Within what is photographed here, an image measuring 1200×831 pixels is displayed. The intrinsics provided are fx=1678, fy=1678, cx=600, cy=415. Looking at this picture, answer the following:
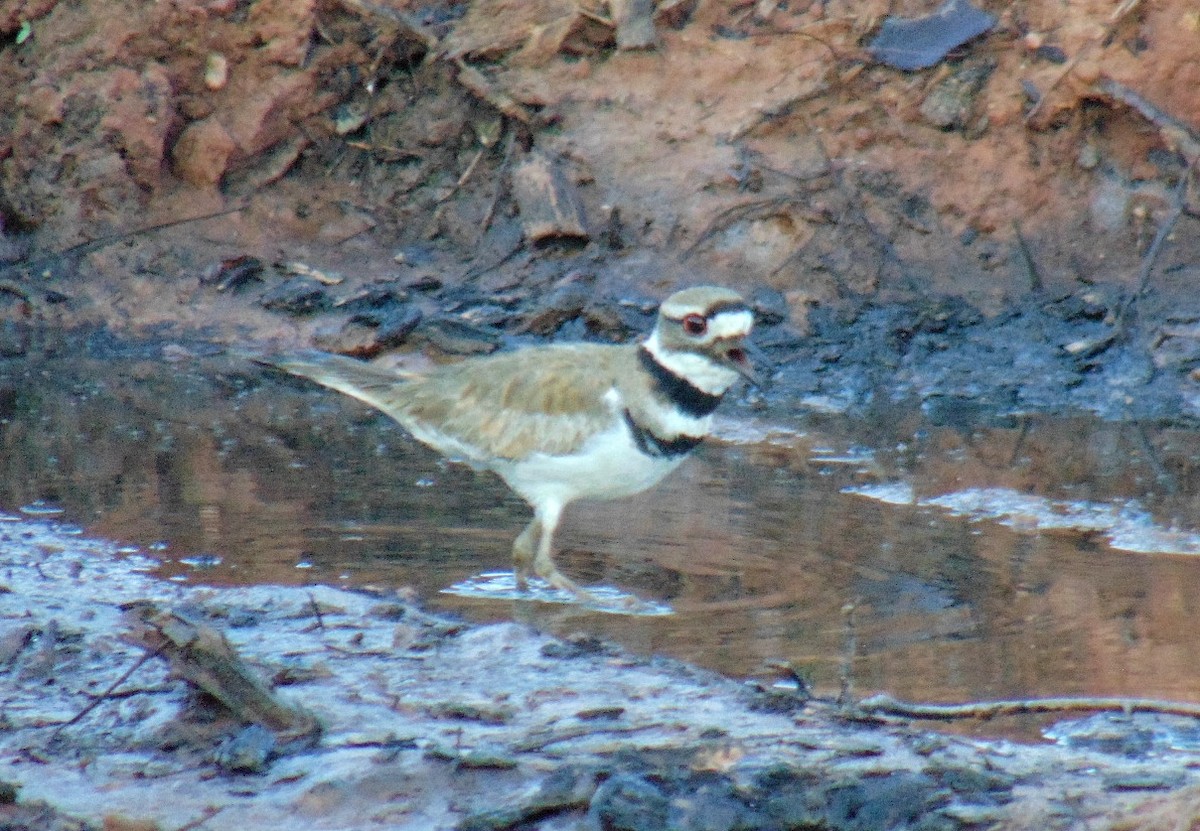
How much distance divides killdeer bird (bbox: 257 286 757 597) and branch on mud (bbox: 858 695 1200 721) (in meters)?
1.78

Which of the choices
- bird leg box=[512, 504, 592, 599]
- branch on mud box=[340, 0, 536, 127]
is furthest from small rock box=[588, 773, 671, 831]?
branch on mud box=[340, 0, 536, 127]

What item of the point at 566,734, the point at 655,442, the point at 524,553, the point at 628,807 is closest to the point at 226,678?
the point at 566,734

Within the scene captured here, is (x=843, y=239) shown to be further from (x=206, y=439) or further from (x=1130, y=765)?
(x=1130, y=765)

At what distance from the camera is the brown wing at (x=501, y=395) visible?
641cm

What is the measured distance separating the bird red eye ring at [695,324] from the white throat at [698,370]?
8cm

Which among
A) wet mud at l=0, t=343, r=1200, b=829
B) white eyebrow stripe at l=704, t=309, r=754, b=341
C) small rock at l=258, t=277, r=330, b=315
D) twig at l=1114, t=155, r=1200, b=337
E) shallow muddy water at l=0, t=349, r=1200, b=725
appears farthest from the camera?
small rock at l=258, t=277, r=330, b=315

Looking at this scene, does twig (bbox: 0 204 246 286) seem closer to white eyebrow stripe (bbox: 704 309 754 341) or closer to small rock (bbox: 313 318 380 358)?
small rock (bbox: 313 318 380 358)

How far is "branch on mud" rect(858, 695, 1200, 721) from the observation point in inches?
176

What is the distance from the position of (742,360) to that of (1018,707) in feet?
6.89

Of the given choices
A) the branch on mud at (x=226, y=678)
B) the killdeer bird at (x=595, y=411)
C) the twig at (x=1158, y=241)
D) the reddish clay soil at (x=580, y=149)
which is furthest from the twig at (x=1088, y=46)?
the branch on mud at (x=226, y=678)

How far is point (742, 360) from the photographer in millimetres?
6266

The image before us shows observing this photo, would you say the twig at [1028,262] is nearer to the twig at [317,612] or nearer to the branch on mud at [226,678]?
the twig at [317,612]

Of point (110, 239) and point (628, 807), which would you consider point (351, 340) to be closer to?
point (110, 239)

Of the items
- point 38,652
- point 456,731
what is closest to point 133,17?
point 38,652
